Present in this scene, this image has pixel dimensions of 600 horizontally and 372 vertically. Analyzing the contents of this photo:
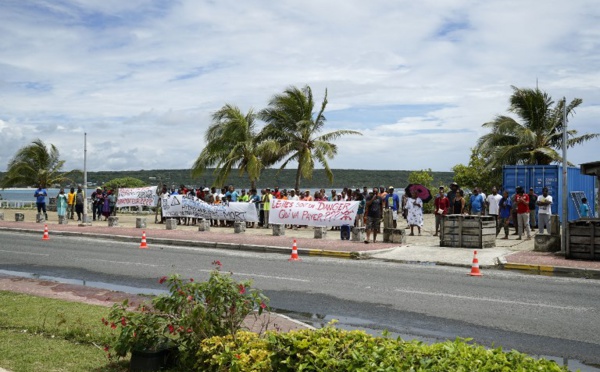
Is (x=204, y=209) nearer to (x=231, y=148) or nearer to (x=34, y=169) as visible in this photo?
(x=231, y=148)

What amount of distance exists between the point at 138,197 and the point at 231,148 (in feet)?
19.5

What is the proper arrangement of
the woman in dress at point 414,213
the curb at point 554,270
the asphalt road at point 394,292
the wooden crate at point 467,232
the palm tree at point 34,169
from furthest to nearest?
the palm tree at point 34,169 < the woman in dress at point 414,213 < the wooden crate at point 467,232 < the curb at point 554,270 < the asphalt road at point 394,292

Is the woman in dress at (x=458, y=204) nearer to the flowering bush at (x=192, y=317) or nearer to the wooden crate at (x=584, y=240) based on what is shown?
the wooden crate at (x=584, y=240)

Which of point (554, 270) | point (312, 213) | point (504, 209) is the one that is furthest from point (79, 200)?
point (554, 270)

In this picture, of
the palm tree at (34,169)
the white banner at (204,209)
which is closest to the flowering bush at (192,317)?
the white banner at (204,209)

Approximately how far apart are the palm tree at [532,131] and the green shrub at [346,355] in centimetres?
2930

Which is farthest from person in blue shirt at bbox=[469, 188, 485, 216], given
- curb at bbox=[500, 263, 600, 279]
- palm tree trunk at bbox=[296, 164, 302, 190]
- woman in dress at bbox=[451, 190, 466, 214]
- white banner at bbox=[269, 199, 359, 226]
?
palm tree trunk at bbox=[296, 164, 302, 190]

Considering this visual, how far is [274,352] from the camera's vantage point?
5176 mm

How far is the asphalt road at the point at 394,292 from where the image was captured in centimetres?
908

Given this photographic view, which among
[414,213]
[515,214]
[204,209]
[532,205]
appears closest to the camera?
[414,213]

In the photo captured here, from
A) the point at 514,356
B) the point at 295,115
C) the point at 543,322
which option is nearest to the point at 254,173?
the point at 295,115

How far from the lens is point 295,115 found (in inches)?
1298

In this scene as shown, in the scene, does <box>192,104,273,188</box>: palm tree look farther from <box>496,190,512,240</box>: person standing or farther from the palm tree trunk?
<box>496,190,512,240</box>: person standing

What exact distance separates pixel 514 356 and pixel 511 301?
24.1 ft
